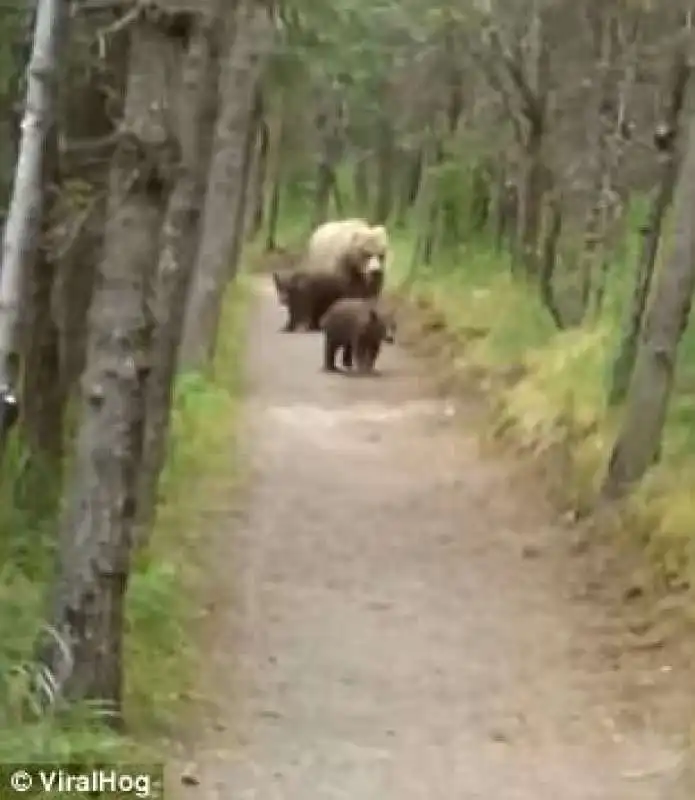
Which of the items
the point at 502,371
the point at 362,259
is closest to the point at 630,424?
the point at 502,371

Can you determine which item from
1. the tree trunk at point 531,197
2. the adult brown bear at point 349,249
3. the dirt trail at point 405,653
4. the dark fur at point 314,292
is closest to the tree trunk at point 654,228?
the dirt trail at point 405,653

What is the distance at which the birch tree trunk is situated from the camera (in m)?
5.23

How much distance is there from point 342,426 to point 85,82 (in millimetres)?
8176

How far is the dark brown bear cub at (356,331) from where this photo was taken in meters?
19.9

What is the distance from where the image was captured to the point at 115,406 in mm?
6320

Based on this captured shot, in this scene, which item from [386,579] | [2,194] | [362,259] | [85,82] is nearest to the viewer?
[85,82]

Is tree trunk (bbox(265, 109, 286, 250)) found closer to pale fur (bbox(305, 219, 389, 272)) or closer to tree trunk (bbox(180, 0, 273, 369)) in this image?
pale fur (bbox(305, 219, 389, 272))

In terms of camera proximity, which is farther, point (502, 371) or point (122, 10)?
point (502, 371)

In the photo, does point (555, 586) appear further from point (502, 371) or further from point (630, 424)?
point (502, 371)

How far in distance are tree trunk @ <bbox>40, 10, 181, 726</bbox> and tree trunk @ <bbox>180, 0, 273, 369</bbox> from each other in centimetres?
564

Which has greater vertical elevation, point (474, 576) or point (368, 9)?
point (368, 9)

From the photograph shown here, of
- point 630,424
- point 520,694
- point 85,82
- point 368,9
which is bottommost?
point 520,694

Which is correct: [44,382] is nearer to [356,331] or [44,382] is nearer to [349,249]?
[356,331]

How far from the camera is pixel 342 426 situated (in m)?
16.4
